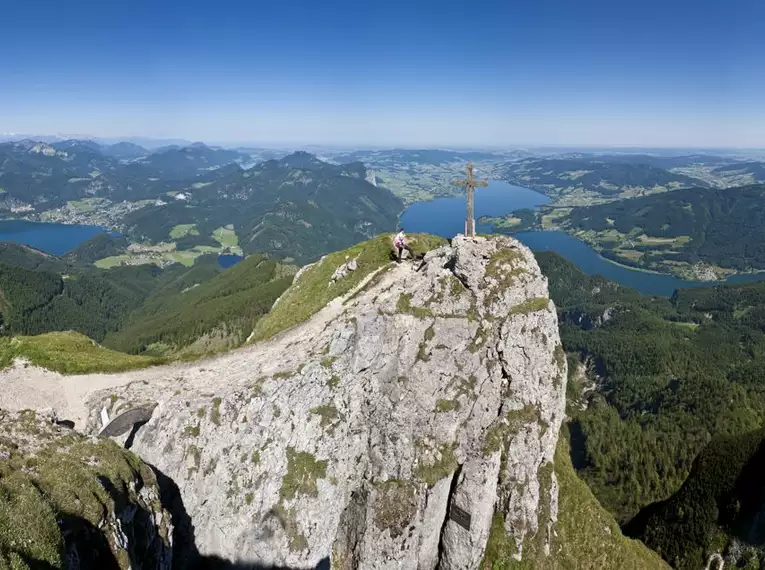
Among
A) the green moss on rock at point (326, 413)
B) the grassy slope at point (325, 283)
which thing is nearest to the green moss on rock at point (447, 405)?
the green moss on rock at point (326, 413)

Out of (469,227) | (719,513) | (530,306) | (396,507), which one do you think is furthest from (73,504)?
(719,513)

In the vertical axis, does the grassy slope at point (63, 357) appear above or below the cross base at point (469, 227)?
below

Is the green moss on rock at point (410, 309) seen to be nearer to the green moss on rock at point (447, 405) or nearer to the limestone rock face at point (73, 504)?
the green moss on rock at point (447, 405)

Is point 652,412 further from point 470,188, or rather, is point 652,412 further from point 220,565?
point 220,565

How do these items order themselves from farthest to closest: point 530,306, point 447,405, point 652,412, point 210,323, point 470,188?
point 210,323
point 652,412
point 530,306
point 470,188
point 447,405

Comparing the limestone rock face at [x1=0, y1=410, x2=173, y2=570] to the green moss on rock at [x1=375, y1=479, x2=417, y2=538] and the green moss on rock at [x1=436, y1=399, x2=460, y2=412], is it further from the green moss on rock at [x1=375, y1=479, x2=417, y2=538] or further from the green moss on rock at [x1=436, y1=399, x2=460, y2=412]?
the green moss on rock at [x1=436, y1=399, x2=460, y2=412]
